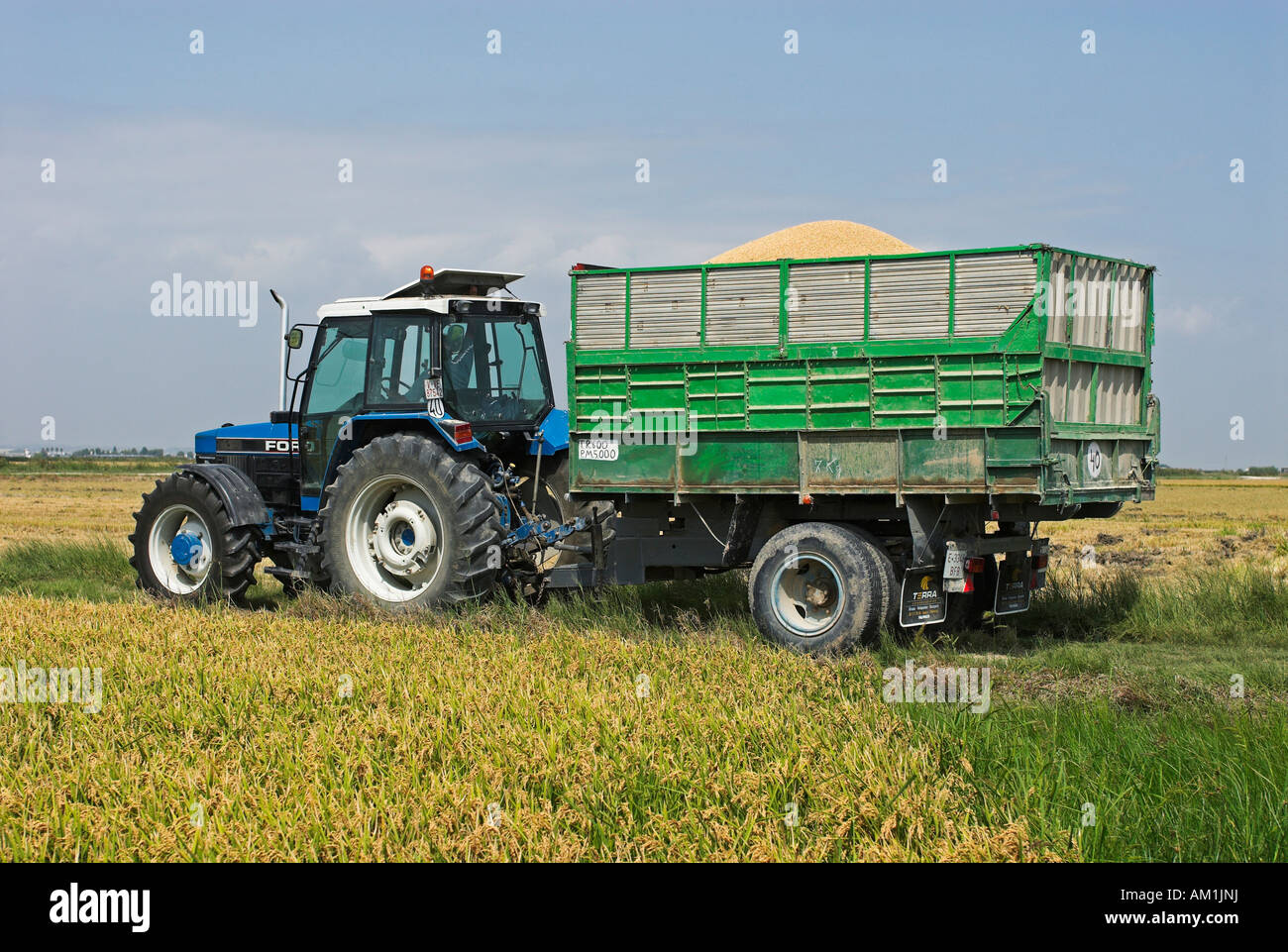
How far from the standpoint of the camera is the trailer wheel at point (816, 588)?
8.59 meters

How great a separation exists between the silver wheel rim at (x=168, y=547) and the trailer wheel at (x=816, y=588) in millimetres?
A: 5116

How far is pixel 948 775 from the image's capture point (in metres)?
5.21

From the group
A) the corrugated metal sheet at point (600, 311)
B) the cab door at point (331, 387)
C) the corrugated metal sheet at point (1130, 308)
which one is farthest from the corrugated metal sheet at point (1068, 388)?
the cab door at point (331, 387)

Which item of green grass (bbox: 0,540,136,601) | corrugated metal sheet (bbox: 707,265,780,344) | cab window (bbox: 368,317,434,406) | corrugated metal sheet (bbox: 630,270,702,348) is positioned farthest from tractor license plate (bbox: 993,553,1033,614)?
green grass (bbox: 0,540,136,601)

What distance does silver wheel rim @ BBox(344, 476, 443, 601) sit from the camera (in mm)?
10047

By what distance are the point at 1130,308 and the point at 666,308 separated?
332 centimetres

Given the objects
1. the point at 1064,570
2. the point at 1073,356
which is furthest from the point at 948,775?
the point at 1064,570

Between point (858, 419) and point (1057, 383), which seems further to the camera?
point (858, 419)

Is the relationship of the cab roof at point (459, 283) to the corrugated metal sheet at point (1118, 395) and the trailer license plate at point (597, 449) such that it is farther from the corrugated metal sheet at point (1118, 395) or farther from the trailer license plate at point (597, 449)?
the corrugated metal sheet at point (1118, 395)

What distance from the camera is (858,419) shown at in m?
8.70

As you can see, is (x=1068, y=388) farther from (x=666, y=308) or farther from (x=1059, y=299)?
(x=666, y=308)

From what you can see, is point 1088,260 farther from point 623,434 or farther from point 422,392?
point 422,392

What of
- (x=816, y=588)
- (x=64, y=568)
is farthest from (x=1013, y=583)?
(x=64, y=568)

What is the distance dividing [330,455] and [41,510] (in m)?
23.7
